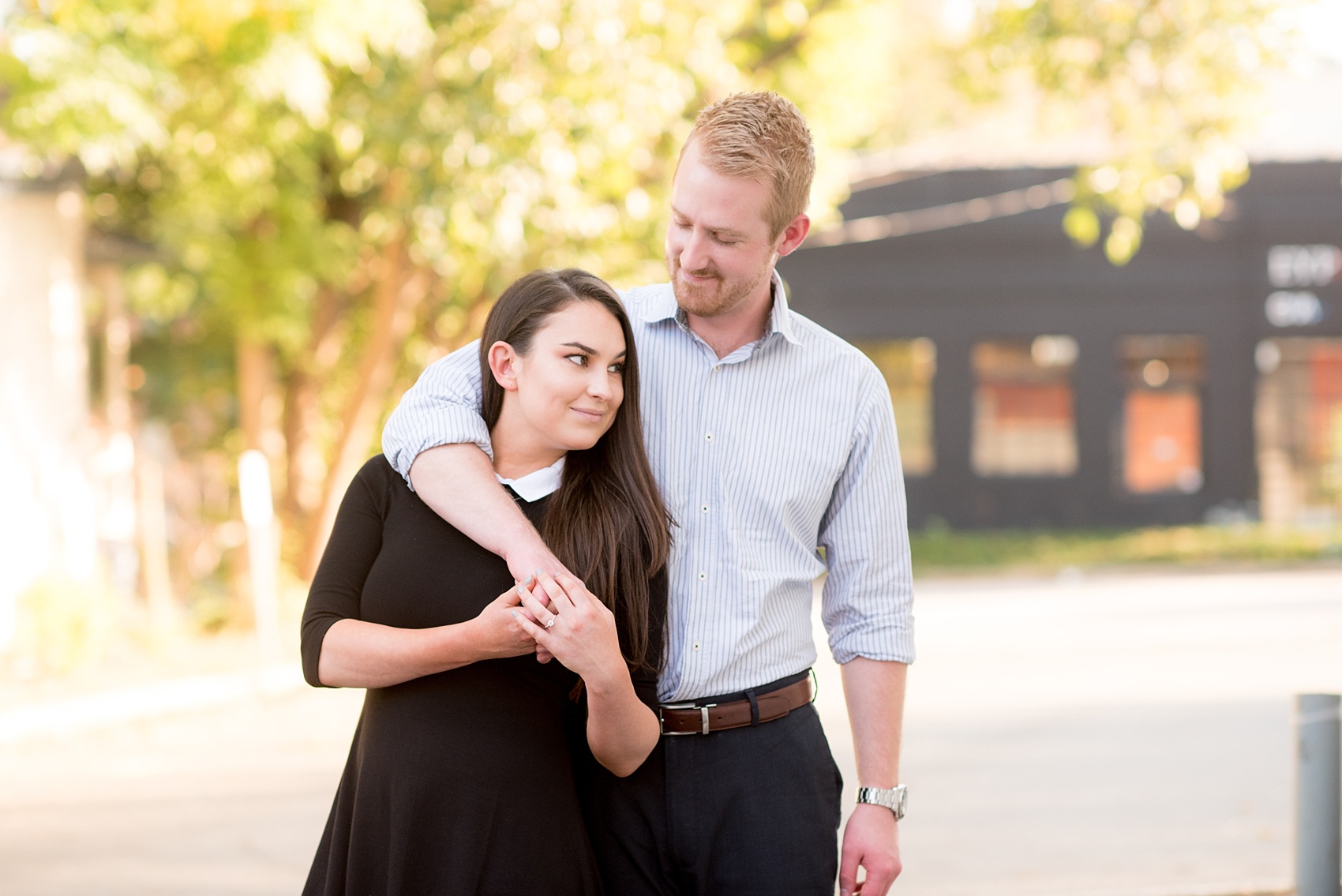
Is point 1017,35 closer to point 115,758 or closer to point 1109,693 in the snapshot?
point 1109,693

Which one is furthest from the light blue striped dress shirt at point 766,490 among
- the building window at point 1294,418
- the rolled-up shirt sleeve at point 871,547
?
the building window at point 1294,418

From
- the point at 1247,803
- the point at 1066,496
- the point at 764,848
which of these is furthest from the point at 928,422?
the point at 764,848

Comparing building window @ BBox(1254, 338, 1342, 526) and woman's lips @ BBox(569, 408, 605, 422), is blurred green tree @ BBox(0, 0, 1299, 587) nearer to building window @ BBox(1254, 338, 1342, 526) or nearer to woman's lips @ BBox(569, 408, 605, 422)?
woman's lips @ BBox(569, 408, 605, 422)

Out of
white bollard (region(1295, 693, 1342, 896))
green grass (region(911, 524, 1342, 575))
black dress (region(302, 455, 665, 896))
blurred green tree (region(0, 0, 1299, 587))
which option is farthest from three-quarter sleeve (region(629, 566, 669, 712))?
green grass (region(911, 524, 1342, 575))

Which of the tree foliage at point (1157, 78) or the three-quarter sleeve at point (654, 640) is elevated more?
the tree foliage at point (1157, 78)

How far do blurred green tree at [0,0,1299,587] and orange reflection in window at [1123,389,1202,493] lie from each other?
1150 cm

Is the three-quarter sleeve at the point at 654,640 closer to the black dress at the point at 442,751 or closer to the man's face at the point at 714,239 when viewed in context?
the black dress at the point at 442,751

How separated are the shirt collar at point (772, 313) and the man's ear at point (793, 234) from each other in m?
0.07

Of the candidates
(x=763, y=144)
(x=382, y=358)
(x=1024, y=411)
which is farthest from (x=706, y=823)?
(x=1024, y=411)

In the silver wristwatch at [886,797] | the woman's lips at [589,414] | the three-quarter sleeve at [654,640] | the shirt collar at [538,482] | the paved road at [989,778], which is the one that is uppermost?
the woman's lips at [589,414]

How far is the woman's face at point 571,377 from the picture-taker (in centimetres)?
240

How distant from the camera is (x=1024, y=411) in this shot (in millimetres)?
23141

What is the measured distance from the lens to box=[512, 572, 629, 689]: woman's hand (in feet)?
7.05

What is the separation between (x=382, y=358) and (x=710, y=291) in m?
10.0
